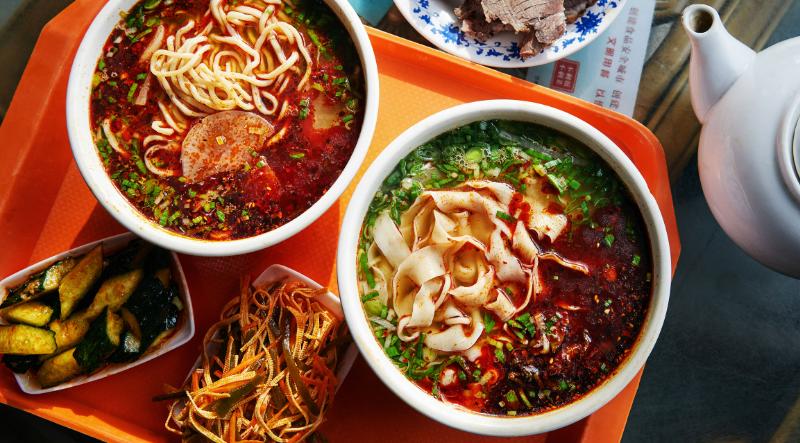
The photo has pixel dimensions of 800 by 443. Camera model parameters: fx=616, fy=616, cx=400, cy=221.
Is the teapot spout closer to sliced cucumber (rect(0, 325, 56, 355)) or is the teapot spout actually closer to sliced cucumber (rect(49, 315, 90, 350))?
sliced cucumber (rect(49, 315, 90, 350))

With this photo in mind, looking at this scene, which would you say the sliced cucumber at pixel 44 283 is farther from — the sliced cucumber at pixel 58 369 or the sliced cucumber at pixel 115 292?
the sliced cucumber at pixel 58 369

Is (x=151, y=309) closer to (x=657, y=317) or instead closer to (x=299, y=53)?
(x=299, y=53)

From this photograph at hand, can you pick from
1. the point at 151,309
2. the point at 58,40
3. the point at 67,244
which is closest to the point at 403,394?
the point at 151,309

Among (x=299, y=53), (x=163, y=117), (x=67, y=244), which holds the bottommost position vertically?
(x=67, y=244)

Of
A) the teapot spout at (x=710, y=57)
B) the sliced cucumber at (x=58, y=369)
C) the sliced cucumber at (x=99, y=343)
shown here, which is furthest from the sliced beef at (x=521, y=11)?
the sliced cucumber at (x=58, y=369)

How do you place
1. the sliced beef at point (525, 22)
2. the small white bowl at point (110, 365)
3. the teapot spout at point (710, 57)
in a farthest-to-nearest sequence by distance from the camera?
1. the sliced beef at point (525, 22)
2. the small white bowl at point (110, 365)
3. the teapot spout at point (710, 57)

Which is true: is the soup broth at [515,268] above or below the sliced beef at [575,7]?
below

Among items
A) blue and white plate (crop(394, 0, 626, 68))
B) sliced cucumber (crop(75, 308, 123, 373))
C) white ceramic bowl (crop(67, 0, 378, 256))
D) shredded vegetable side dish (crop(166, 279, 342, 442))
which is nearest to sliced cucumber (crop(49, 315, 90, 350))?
sliced cucumber (crop(75, 308, 123, 373))
